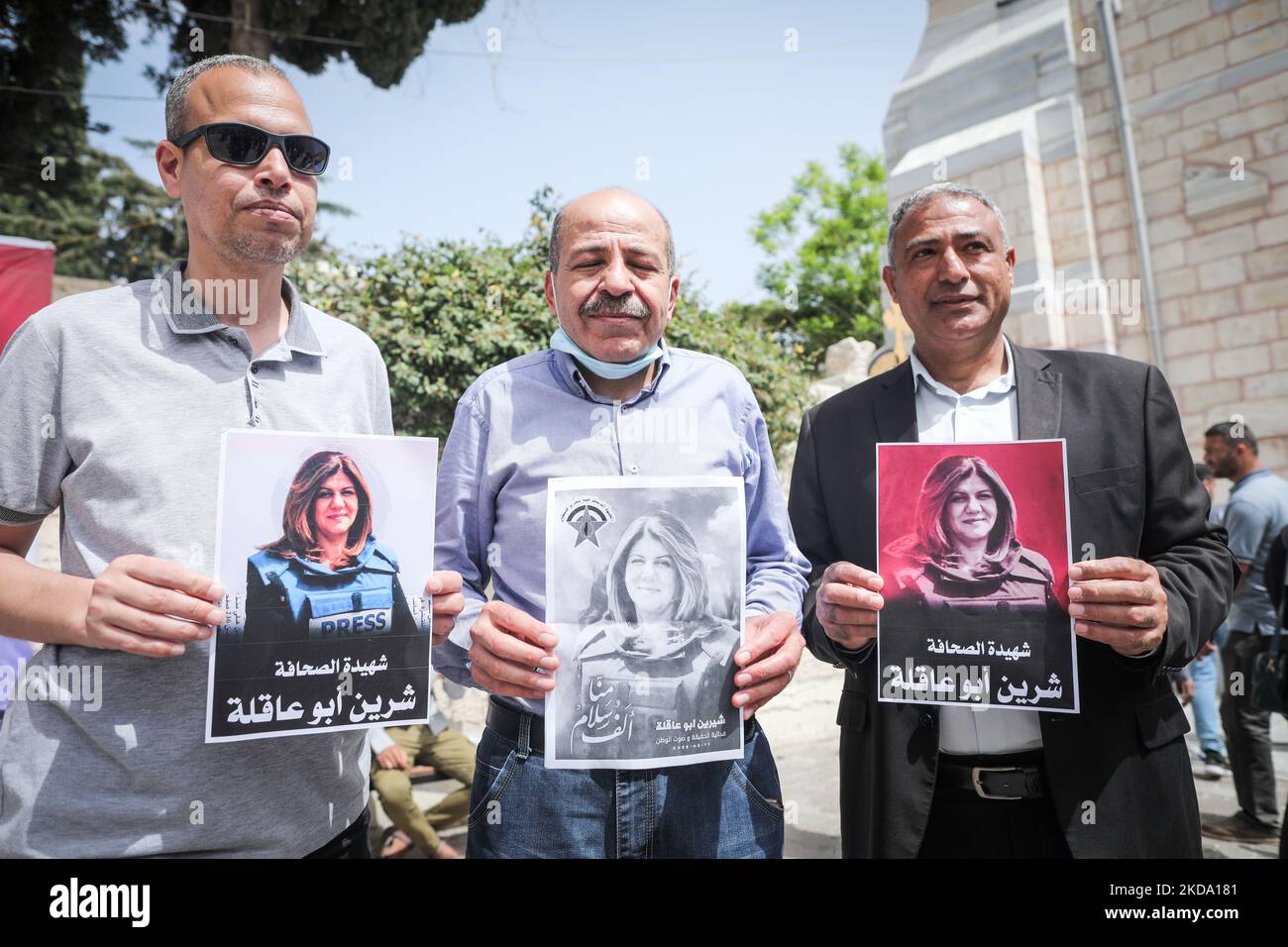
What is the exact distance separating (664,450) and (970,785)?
1.12 metres

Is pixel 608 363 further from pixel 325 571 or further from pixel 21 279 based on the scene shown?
pixel 21 279

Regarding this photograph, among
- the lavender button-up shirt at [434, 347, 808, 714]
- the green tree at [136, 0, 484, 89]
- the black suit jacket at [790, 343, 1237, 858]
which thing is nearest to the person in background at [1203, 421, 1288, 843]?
the black suit jacket at [790, 343, 1237, 858]

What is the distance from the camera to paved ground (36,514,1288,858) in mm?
4562

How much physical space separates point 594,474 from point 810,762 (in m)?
5.11

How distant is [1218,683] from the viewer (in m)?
7.98

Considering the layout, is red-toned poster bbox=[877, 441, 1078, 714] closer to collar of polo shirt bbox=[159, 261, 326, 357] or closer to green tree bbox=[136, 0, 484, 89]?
collar of polo shirt bbox=[159, 261, 326, 357]

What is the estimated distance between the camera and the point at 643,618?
164 centimetres

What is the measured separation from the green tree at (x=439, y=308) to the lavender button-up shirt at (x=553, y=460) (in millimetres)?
4529

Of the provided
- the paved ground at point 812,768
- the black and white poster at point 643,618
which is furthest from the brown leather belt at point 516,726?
the paved ground at point 812,768

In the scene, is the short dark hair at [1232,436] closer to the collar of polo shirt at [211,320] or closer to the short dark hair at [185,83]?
the collar of polo shirt at [211,320]

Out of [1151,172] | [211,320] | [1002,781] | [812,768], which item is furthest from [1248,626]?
[211,320]
